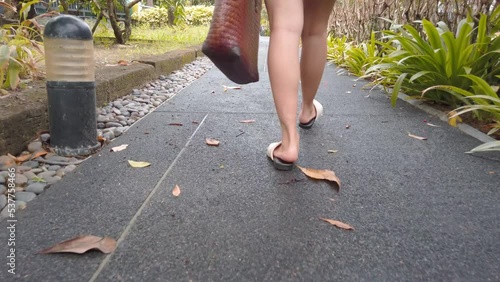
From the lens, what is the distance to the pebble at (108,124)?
4.40 feet

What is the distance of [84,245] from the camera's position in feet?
3.21

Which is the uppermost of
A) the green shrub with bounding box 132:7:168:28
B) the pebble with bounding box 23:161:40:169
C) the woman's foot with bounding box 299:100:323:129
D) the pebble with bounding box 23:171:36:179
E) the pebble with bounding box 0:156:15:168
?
the green shrub with bounding box 132:7:168:28

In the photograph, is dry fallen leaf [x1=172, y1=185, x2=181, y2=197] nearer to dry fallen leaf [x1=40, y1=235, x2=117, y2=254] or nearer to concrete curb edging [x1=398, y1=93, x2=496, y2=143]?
dry fallen leaf [x1=40, y1=235, x2=117, y2=254]

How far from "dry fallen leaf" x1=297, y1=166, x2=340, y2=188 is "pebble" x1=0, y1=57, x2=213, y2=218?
3.14 ft

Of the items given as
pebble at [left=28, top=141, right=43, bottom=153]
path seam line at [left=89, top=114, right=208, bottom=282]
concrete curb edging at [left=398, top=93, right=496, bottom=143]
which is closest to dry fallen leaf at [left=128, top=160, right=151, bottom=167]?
path seam line at [left=89, top=114, right=208, bottom=282]

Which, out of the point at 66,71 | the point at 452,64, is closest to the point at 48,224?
the point at 66,71

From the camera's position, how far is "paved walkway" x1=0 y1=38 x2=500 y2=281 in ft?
3.02

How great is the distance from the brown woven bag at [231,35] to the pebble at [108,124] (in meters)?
0.79

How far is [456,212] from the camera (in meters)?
1.22

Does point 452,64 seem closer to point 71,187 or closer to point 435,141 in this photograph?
point 435,141

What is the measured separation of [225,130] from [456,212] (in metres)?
1.25

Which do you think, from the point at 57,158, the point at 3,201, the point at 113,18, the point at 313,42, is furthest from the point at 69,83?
the point at 113,18

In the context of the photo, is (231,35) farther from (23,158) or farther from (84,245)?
(23,158)

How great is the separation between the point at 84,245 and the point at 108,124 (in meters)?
1.25
